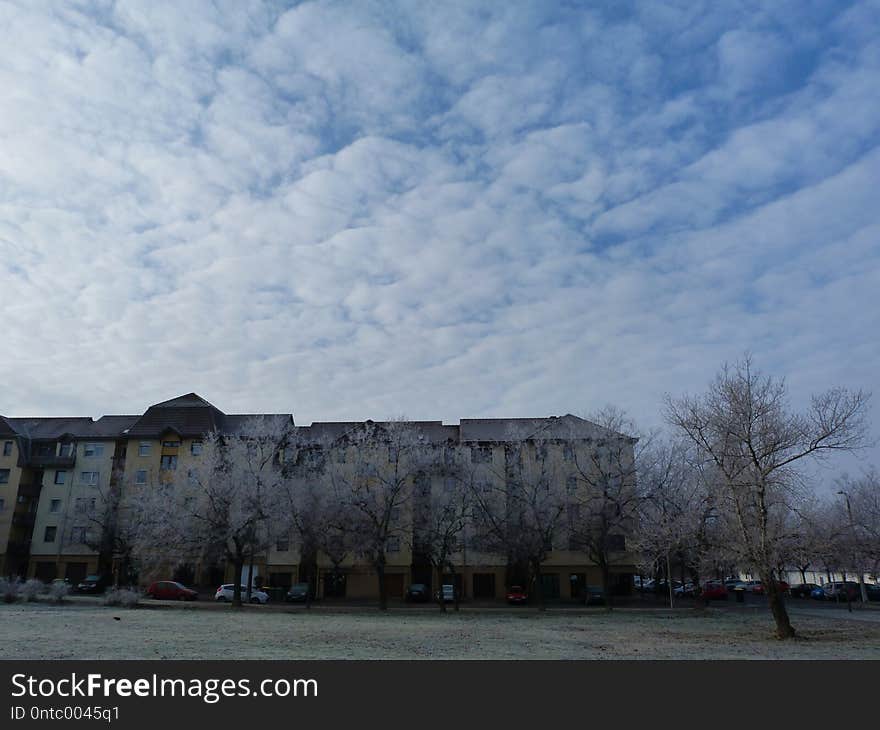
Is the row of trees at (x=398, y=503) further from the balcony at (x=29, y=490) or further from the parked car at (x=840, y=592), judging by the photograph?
the balcony at (x=29, y=490)

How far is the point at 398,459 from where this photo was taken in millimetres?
47469

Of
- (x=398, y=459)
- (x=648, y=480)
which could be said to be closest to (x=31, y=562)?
(x=398, y=459)

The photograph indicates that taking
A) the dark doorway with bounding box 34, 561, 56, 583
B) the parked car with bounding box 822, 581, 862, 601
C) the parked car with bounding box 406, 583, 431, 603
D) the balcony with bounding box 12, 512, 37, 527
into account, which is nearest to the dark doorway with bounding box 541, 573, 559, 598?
the parked car with bounding box 406, 583, 431, 603

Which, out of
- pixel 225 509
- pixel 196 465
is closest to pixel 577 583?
pixel 225 509

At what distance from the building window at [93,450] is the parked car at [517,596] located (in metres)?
40.9

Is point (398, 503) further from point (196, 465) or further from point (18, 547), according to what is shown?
point (18, 547)

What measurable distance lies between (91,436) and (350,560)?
98.0ft

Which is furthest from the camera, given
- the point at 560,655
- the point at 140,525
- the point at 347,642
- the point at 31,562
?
the point at 31,562

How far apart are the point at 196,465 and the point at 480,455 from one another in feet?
73.2

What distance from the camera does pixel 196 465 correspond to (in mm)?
55875

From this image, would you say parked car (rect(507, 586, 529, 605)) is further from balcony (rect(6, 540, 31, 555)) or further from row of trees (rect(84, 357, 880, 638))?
balcony (rect(6, 540, 31, 555))

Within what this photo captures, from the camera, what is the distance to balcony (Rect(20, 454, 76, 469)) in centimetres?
6694

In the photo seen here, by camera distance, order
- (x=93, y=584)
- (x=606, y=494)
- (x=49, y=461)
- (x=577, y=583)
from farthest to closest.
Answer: (x=49, y=461) < (x=577, y=583) < (x=93, y=584) < (x=606, y=494)

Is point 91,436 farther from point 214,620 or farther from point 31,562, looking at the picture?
point 214,620
